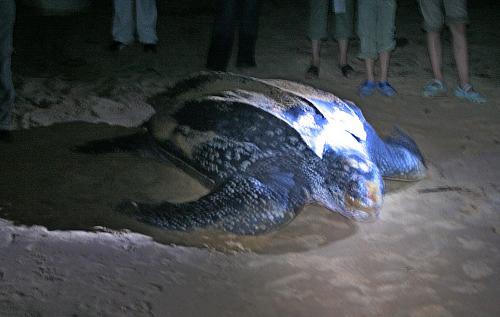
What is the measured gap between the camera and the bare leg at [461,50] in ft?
11.7

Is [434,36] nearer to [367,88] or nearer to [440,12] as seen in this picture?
[440,12]

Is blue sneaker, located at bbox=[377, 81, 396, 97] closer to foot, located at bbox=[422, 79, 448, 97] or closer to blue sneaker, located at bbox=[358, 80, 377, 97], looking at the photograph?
blue sneaker, located at bbox=[358, 80, 377, 97]

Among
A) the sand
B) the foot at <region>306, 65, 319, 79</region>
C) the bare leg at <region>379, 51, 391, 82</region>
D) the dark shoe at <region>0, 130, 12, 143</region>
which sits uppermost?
A: the bare leg at <region>379, 51, 391, 82</region>

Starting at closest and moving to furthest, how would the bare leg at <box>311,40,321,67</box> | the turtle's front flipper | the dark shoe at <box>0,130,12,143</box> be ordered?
1. the turtle's front flipper
2. the dark shoe at <box>0,130,12,143</box>
3. the bare leg at <box>311,40,321,67</box>

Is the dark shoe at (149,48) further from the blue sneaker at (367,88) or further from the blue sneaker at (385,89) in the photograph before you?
the blue sneaker at (385,89)

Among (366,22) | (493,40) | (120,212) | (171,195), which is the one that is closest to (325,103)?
(171,195)

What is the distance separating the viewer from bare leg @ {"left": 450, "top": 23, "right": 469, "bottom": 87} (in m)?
3.57

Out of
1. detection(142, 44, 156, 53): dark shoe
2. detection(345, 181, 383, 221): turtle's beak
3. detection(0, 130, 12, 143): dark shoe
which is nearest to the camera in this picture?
detection(345, 181, 383, 221): turtle's beak

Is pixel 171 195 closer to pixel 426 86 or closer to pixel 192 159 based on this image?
pixel 192 159

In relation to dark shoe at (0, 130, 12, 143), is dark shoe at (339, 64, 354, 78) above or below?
above

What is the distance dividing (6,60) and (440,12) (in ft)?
8.96

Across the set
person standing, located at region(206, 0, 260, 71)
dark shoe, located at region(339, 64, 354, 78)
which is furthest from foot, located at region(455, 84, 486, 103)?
person standing, located at region(206, 0, 260, 71)

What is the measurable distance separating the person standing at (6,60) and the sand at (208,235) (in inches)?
4.1

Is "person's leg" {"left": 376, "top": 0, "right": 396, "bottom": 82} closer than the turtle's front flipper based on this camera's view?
No
